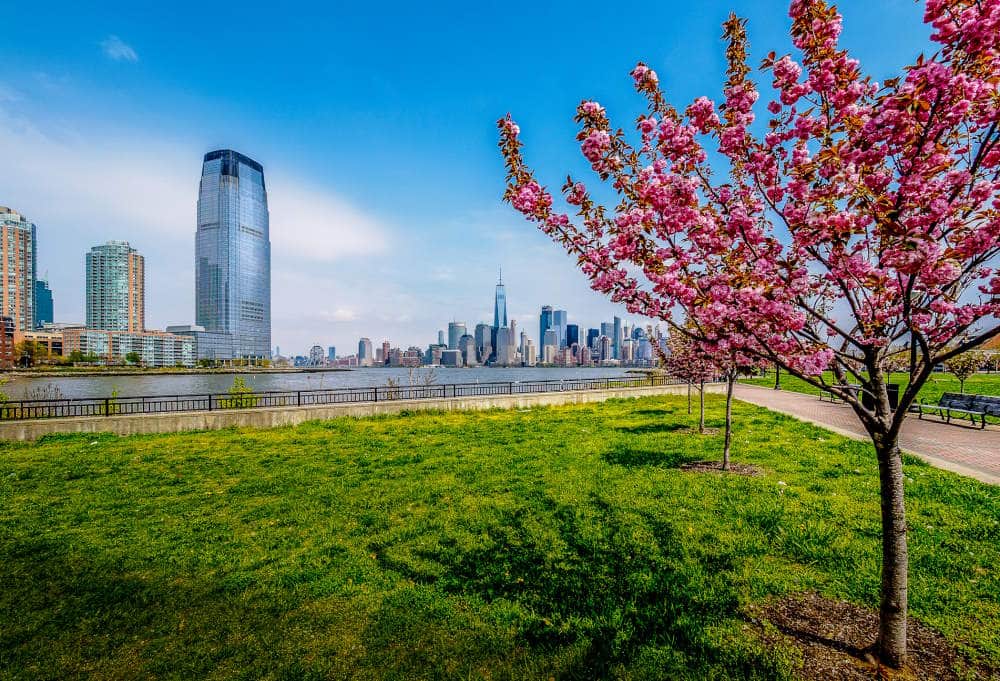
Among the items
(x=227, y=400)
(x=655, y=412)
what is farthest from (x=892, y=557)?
(x=227, y=400)

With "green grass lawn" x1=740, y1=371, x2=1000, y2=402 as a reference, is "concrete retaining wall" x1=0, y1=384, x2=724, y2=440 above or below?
above

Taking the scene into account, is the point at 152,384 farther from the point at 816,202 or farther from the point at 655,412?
the point at 816,202

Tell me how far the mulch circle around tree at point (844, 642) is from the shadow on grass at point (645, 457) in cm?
492

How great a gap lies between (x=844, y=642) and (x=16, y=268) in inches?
9243

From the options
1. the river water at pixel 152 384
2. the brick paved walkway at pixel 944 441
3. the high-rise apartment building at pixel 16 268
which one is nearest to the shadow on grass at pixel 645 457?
the brick paved walkway at pixel 944 441

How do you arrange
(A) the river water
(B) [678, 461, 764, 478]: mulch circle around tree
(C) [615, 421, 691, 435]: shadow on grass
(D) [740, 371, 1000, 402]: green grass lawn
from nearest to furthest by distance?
(B) [678, 461, 764, 478]: mulch circle around tree
(C) [615, 421, 691, 435]: shadow on grass
(D) [740, 371, 1000, 402]: green grass lawn
(A) the river water

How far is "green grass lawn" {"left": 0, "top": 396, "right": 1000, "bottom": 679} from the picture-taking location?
12.1 ft

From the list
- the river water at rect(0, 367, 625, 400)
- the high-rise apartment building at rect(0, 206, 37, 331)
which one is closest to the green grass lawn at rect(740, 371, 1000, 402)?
the river water at rect(0, 367, 625, 400)

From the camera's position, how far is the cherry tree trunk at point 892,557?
3459mm

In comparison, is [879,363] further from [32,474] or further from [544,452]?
[32,474]

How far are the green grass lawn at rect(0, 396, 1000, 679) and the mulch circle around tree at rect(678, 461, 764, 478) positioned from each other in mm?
402

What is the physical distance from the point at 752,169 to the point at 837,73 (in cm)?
83

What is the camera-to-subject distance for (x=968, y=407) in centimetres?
1479

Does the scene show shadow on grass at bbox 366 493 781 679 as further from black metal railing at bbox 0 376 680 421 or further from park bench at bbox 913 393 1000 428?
park bench at bbox 913 393 1000 428
